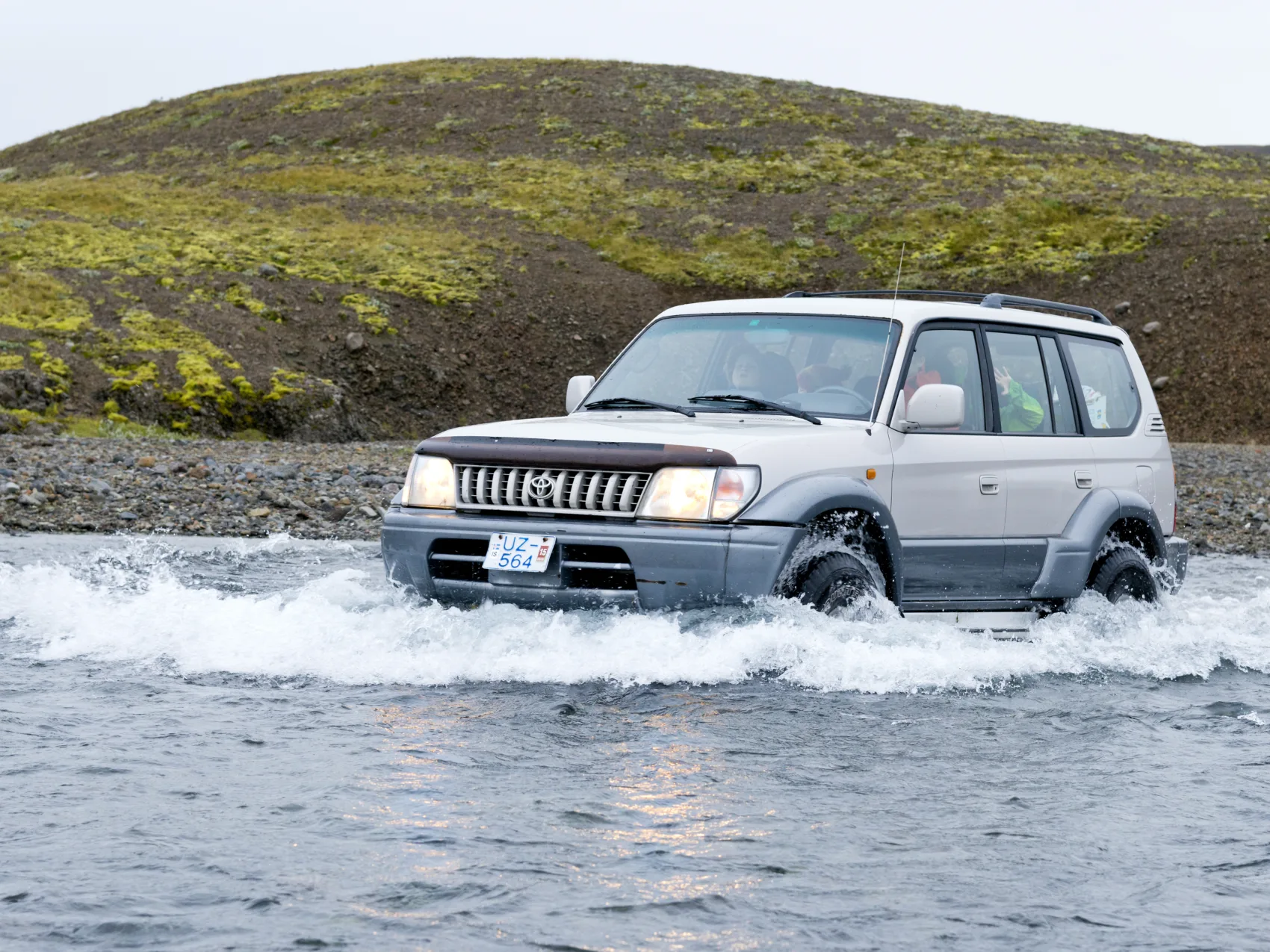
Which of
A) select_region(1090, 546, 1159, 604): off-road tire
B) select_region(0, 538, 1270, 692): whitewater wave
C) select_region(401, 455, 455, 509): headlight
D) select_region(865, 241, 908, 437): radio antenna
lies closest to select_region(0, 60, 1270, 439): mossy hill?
select_region(0, 538, 1270, 692): whitewater wave

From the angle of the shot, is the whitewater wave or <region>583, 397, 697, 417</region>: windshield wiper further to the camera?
<region>583, 397, 697, 417</region>: windshield wiper

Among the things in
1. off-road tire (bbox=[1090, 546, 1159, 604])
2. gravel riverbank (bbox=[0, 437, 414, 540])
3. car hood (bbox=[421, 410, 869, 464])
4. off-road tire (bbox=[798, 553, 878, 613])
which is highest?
car hood (bbox=[421, 410, 869, 464])

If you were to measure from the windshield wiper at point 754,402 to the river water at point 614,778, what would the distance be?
3.56ft

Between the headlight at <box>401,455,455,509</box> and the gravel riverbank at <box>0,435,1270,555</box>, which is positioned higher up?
the headlight at <box>401,455,455,509</box>

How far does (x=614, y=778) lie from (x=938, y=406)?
2.87 metres

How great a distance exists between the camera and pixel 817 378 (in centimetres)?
785

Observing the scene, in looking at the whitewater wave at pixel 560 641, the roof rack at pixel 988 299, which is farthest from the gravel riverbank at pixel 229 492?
the roof rack at pixel 988 299

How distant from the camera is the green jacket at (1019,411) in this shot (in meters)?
8.32

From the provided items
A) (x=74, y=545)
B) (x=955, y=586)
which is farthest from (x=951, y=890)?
(x=74, y=545)

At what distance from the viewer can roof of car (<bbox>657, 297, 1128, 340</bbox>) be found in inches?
317

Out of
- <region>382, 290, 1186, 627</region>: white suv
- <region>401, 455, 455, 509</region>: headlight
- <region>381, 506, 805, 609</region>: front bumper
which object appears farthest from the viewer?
<region>401, 455, 455, 509</region>: headlight

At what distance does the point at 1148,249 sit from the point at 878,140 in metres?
20.5

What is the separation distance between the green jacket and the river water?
999 mm

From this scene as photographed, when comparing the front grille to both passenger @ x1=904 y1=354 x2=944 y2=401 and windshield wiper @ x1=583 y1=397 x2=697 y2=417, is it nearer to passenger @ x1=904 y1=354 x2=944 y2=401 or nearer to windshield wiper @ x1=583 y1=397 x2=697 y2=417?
windshield wiper @ x1=583 y1=397 x2=697 y2=417
